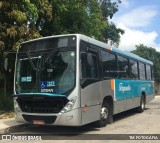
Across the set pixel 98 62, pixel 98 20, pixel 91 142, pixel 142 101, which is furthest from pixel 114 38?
pixel 91 142

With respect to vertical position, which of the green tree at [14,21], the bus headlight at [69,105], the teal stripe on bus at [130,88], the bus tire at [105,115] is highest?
the green tree at [14,21]

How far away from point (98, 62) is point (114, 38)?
28.2 meters

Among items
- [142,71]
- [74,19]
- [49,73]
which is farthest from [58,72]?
[74,19]

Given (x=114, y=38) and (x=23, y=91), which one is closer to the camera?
(x=23, y=91)

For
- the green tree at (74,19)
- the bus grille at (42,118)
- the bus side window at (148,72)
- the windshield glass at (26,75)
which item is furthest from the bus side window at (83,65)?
the bus side window at (148,72)

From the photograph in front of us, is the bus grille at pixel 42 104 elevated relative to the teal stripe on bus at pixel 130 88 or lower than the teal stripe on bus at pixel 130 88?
lower

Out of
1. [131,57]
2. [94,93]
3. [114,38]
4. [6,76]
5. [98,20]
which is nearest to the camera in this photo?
[94,93]

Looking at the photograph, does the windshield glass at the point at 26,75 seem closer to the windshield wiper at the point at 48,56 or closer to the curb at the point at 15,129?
the windshield wiper at the point at 48,56

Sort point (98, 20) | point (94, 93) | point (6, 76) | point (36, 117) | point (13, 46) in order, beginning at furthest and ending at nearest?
point (98, 20) < point (6, 76) < point (13, 46) < point (94, 93) < point (36, 117)

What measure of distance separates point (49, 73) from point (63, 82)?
605mm

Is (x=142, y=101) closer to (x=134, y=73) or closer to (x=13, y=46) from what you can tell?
(x=134, y=73)

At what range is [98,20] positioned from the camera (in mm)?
23328

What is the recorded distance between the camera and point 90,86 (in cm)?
1134

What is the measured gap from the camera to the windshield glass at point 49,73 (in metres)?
10.7
